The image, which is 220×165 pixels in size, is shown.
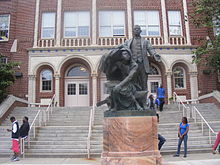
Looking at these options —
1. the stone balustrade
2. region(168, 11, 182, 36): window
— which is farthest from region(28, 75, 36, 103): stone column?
region(168, 11, 182, 36): window

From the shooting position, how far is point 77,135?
35.1ft

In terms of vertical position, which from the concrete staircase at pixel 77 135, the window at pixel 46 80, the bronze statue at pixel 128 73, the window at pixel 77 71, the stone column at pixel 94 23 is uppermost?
the stone column at pixel 94 23

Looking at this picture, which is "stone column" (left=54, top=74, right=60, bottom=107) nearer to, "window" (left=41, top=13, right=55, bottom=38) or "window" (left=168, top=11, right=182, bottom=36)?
"window" (left=41, top=13, right=55, bottom=38)

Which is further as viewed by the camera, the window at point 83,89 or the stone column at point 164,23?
the window at point 83,89

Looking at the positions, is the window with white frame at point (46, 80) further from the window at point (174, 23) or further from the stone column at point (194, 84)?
the stone column at point (194, 84)

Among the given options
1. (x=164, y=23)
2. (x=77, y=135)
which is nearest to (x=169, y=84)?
(x=164, y=23)

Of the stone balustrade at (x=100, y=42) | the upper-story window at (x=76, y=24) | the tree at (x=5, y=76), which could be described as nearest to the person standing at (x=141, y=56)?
the tree at (x=5, y=76)

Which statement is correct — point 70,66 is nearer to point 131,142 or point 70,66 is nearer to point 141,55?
point 141,55

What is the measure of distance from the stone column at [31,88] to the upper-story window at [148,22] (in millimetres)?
9958

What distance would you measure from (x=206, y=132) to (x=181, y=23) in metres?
12.2

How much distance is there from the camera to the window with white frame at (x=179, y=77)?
19.5 m

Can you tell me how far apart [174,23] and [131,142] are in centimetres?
1737

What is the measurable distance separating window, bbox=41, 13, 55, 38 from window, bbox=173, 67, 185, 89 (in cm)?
1096

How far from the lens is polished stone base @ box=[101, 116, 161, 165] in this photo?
5.06m
